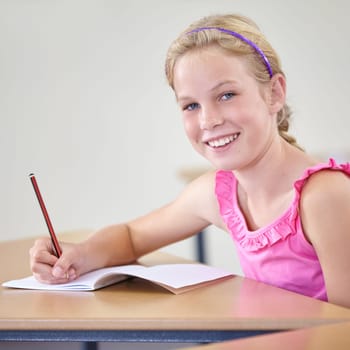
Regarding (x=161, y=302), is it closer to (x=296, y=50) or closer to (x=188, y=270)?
(x=188, y=270)

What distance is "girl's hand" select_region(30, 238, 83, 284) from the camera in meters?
1.48

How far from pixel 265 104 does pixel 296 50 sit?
9.83 ft

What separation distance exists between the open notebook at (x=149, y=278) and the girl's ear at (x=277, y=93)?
393 mm

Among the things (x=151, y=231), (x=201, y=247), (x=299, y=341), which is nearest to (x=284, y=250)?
(x=151, y=231)

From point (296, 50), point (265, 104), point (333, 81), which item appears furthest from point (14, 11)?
point (265, 104)

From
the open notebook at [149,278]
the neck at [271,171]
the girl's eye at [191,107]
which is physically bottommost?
A: the open notebook at [149,278]

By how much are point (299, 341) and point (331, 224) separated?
0.55 meters

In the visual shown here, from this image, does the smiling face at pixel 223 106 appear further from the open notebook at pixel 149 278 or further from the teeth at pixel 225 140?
the open notebook at pixel 149 278

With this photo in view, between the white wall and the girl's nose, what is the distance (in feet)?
8.90

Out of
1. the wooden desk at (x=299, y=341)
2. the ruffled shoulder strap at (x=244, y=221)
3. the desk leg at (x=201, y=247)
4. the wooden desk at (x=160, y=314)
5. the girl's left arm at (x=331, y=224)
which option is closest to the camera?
the wooden desk at (x=299, y=341)

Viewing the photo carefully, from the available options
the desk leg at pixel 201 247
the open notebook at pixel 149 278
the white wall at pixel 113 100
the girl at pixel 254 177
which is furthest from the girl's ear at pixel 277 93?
the white wall at pixel 113 100

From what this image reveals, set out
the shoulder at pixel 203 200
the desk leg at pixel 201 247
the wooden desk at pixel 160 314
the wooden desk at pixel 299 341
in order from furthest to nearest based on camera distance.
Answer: the desk leg at pixel 201 247
the shoulder at pixel 203 200
the wooden desk at pixel 160 314
the wooden desk at pixel 299 341

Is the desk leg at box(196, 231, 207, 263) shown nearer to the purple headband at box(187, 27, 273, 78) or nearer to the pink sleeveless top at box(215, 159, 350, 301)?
the pink sleeveless top at box(215, 159, 350, 301)

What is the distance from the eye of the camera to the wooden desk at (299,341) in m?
0.82
